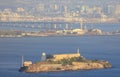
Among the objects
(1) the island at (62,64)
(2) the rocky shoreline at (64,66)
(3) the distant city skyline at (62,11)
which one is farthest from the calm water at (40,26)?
(2) the rocky shoreline at (64,66)

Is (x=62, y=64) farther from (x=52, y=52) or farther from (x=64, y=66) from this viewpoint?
(x=52, y=52)

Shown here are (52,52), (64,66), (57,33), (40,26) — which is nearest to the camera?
(64,66)

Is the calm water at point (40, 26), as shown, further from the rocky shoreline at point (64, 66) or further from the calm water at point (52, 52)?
the rocky shoreline at point (64, 66)

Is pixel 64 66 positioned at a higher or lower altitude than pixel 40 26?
higher

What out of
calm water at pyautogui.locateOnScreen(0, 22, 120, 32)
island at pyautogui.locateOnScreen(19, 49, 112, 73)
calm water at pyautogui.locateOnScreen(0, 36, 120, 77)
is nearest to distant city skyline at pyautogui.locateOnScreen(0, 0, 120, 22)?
calm water at pyautogui.locateOnScreen(0, 22, 120, 32)

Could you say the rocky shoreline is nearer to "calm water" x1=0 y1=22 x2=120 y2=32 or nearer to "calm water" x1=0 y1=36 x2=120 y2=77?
"calm water" x1=0 y1=36 x2=120 y2=77

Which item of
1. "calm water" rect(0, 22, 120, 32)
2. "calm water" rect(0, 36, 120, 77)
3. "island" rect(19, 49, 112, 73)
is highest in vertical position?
"island" rect(19, 49, 112, 73)

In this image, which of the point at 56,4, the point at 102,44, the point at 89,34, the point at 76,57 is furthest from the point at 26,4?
the point at 76,57

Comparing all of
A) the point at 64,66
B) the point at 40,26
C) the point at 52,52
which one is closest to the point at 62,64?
the point at 64,66
